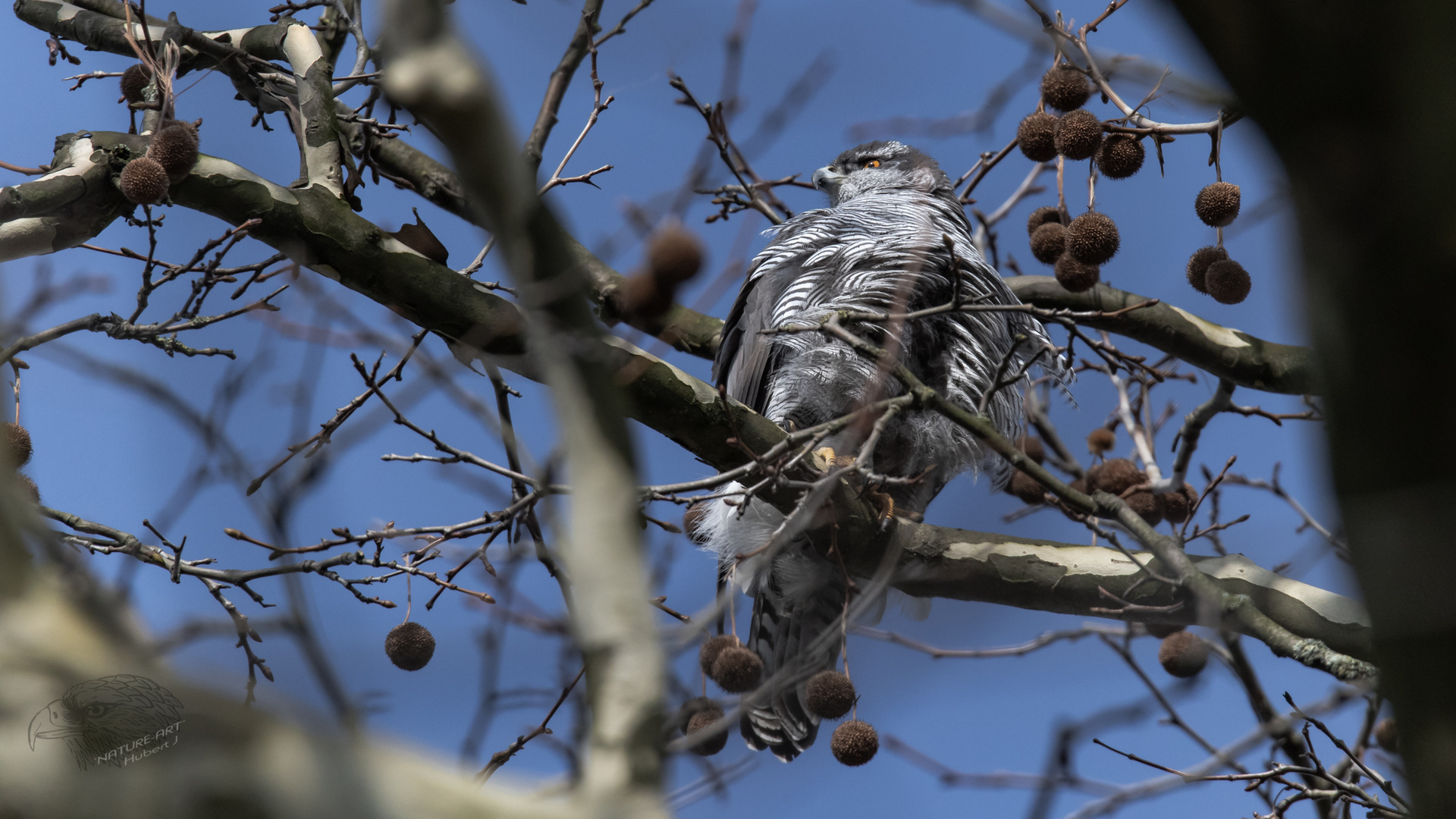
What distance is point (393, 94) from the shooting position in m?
0.77

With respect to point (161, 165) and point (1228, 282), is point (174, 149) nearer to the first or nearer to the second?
point (161, 165)

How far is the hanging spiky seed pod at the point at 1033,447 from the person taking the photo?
4055 mm

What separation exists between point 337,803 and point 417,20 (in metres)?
0.65

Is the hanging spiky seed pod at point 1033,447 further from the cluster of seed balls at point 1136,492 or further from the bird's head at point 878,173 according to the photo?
the bird's head at point 878,173

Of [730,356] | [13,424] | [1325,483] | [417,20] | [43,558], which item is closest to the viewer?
[417,20]

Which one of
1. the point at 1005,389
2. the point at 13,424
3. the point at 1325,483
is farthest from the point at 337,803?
the point at 1005,389

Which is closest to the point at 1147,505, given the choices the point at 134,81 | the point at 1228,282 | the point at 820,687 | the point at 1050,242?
the point at 1228,282

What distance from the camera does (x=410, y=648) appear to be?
2.71m

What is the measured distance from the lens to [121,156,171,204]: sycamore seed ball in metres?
2.73

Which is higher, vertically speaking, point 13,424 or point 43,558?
point 13,424

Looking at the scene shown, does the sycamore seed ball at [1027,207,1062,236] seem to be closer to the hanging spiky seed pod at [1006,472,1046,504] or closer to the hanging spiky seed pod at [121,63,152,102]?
the hanging spiky seed pod at [1006,472,1046,504]

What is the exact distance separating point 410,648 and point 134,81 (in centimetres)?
224

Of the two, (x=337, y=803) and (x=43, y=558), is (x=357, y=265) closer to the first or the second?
(x=43, y=558)

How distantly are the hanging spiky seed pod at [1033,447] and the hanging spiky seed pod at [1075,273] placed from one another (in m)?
0.88
